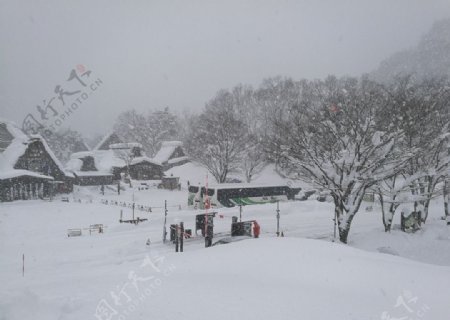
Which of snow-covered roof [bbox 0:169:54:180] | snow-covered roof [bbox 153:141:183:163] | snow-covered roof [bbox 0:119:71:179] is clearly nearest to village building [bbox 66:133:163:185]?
snow-covered roof [bbox 153:141:183:163]

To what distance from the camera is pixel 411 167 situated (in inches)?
889

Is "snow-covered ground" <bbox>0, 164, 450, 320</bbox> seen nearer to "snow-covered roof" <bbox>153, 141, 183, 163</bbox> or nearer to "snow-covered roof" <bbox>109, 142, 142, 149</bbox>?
"snow-covered roof" <bbox>109, 142, 142, 149</bbox>

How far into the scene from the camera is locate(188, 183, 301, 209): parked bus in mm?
33094

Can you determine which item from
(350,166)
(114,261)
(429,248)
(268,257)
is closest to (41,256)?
(114,261)

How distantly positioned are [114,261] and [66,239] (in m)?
6.72

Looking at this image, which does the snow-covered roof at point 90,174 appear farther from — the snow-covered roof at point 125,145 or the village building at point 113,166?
the snow-covered roof at point 125,145

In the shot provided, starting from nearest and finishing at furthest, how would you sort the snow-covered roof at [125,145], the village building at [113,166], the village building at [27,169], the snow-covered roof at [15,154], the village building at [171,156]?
the village building at [27,169], the snow-covered roof at [15,154], the village building at [113,166], the snow-covered roof at [125,145], the village building at [171,156]

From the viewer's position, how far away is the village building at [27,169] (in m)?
37.4

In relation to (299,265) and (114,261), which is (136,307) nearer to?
(299,265)

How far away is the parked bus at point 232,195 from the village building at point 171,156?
3797 centimetres

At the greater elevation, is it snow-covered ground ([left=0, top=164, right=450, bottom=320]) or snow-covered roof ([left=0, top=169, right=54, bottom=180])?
snow-covered roof ([left=0, top=169, right=54, bottom=180])

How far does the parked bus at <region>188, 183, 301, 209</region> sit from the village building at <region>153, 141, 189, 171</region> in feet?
125

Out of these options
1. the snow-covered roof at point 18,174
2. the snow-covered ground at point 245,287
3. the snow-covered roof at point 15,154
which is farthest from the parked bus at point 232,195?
the snow-covered roof at point 15,154

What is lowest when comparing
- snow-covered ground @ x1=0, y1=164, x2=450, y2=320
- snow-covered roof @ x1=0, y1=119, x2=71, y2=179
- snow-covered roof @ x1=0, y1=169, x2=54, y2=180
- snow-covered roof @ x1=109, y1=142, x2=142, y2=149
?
snow-covered ground @ x1=0, y1=164, x2=450, y2=320
